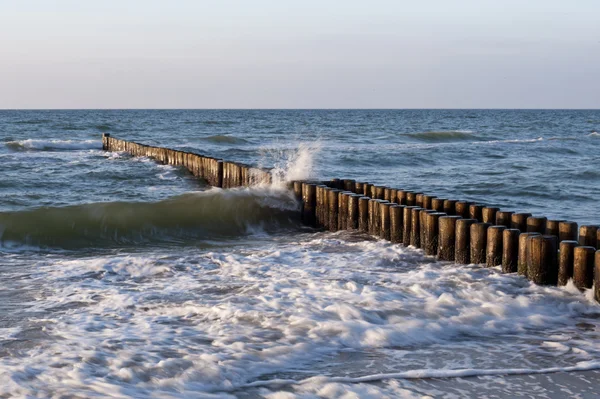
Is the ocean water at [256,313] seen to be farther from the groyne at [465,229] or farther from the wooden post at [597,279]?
the groyne at [465,229]

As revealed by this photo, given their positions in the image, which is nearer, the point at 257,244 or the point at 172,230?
the point at 257,244

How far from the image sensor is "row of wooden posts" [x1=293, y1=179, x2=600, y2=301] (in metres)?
6.71

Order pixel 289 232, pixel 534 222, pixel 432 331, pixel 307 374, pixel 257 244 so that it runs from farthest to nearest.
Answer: pixel 289 232 < pixel 257 244 < pixel 534 222 < pixel 432 331 < pixel 307 374

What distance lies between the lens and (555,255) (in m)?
6.88

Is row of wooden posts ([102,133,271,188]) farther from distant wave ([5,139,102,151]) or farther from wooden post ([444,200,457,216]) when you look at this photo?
distant wave ([5,139,102,151])

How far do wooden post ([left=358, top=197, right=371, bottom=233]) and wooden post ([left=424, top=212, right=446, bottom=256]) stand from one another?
4.71 ft

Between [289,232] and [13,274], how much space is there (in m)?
4.18

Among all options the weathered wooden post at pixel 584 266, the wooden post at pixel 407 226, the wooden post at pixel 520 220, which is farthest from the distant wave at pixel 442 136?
the weathered wooden post at pixel 584 266

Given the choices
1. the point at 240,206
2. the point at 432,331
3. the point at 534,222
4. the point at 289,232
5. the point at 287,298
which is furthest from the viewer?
the point at 240,206

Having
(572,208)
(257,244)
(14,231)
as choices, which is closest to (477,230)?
(257,244)

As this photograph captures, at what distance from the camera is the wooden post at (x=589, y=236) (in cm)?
719

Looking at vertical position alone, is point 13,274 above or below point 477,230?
below

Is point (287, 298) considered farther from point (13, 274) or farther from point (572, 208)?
point (572, 208)

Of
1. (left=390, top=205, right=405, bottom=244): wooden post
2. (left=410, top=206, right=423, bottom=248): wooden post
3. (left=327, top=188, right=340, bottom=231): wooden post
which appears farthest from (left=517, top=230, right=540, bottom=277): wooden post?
(left=327, top=188, right=340, bottom=231): wooden post
